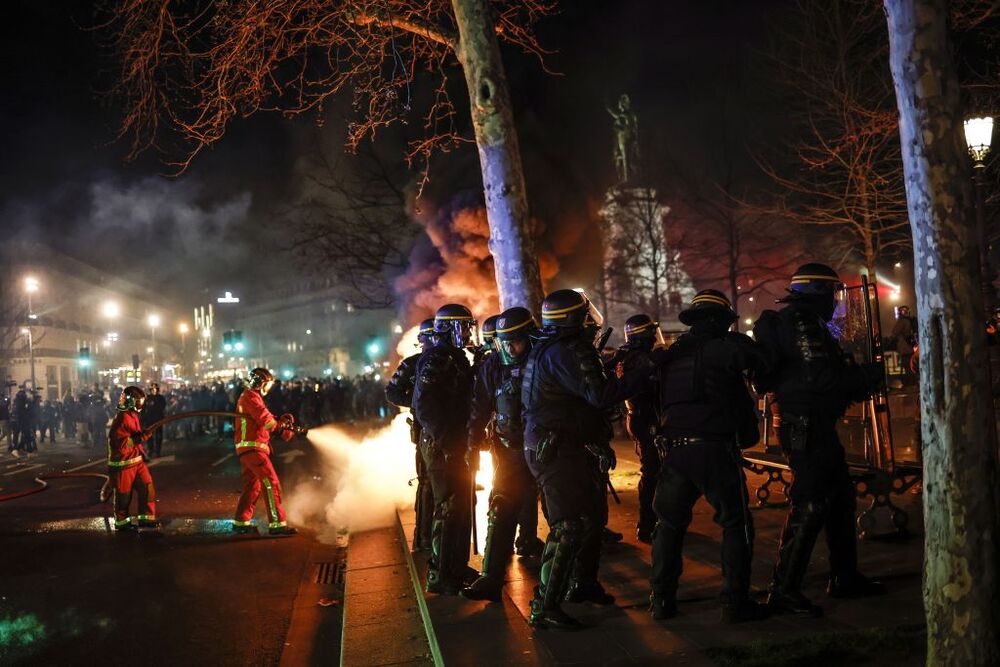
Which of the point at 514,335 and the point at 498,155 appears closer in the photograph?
the point at 514,335

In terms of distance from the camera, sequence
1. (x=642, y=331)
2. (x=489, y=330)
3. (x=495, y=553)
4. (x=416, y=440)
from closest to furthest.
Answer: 1. (x=495, y=553)
2. (x=489, y=330)
3. (x=416, y=440)
4. (x=642, y=331)

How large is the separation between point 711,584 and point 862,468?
1.98 meters

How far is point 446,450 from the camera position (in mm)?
5680

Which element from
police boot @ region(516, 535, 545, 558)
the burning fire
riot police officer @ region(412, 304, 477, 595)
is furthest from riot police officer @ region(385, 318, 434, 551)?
police boot @ region(516, 535, 545, 558)

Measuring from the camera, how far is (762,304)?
146 ft

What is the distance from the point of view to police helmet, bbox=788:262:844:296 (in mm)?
4730

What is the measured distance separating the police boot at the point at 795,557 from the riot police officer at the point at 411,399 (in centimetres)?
271

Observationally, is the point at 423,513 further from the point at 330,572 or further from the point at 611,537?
the point at 611,537

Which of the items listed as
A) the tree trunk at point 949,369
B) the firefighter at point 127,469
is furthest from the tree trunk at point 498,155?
the tree trunk at point 949,369

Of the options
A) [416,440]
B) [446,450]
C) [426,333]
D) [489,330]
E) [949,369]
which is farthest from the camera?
[416,440]

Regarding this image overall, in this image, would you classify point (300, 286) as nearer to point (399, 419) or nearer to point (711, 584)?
point (399, 419)

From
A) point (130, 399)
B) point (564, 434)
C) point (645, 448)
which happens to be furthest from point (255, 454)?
point (564, 434)

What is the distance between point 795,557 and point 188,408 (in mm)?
28011

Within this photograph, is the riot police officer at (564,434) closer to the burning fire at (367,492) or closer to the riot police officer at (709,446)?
the riot police officer at (709,446)
